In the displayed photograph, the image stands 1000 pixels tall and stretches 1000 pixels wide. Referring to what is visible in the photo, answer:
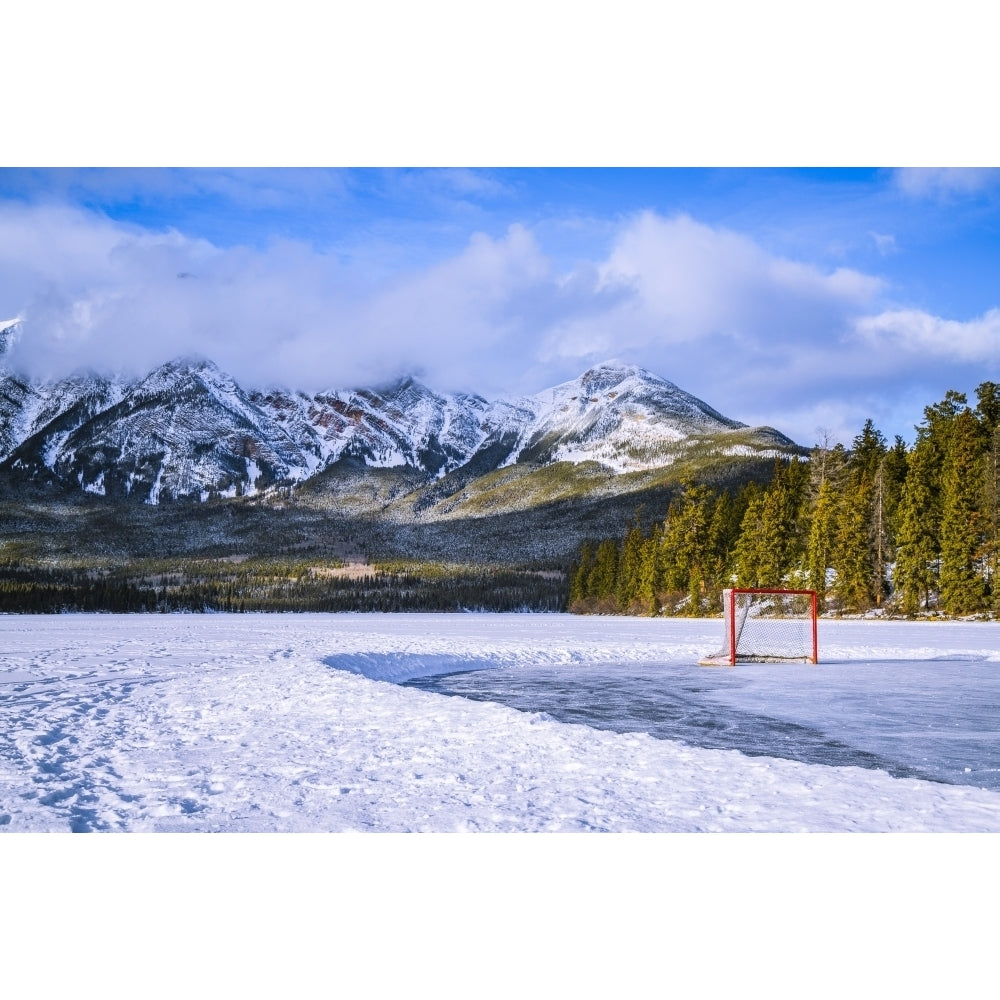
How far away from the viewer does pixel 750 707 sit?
554 inches

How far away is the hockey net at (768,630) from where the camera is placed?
23.9 meters

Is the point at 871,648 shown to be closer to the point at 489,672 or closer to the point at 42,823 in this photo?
the point at 489,672

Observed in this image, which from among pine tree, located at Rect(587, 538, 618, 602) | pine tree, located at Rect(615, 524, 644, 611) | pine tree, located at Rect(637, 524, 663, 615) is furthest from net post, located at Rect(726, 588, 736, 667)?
pine tree, located at Rect(587, 538, 618, 602)

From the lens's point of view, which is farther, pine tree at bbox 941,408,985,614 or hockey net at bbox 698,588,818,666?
pine tree at bbox 941,408,985,614

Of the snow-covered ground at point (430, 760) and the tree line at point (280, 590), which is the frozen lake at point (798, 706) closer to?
the snow-covered ground at point (430, 760)

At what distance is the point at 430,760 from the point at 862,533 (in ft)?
168

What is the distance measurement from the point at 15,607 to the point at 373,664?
10559 cm

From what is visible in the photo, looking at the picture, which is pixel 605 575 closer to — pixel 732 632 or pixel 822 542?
pixel 822 542

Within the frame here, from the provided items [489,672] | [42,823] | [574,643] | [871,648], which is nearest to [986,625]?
[871,648]

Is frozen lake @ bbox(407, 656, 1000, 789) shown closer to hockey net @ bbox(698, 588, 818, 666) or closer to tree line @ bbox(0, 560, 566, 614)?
hockey net @ bbox(698, 588, 818, 666)

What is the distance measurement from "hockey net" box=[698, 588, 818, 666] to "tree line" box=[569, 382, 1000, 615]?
247 cm

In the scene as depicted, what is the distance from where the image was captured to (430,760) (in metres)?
9.05

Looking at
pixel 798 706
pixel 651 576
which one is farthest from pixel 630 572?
pixel 798 706

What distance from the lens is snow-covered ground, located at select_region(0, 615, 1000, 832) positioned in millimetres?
7027
